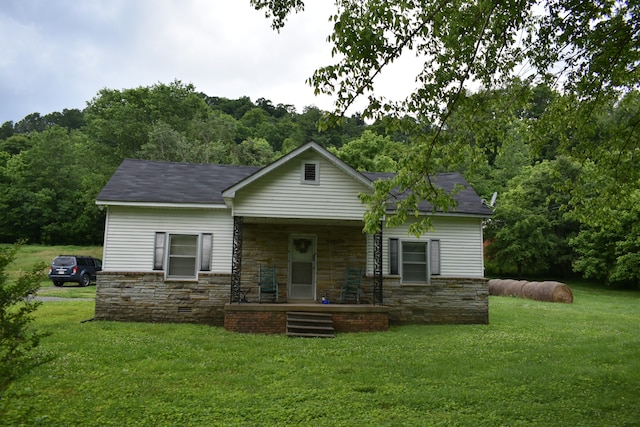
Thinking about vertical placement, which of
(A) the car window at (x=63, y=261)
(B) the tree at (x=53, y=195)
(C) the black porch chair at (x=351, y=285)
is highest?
(B) the tree at (x=53, y=195)

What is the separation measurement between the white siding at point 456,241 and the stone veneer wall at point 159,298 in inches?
203

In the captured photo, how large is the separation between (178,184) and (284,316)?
537cm

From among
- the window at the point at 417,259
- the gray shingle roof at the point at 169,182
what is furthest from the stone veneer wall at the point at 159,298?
the window at the point at 417,259

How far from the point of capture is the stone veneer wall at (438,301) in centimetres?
1320

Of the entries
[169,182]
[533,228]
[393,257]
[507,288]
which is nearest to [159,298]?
[169,182]

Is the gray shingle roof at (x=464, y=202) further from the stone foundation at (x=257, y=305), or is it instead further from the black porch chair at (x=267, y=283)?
the black porch chair at (x=267, y=283)

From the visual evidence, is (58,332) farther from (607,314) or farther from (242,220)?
(607,314)

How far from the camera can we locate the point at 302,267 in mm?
13195

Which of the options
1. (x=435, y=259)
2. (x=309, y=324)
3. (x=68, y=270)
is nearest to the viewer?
(x=309, y=324)

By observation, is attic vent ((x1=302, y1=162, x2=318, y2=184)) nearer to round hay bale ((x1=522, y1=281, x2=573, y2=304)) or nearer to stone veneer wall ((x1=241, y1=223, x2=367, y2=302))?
stone veneer wall ((x1=241, y1=223, x2=367, y2=302))

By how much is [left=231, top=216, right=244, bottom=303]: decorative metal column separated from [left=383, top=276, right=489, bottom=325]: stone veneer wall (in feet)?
14.1

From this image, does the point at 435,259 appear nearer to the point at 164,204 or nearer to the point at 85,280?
the point at 164,204

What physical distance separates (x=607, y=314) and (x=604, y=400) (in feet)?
39.6

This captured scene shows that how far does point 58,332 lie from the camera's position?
10.0m
